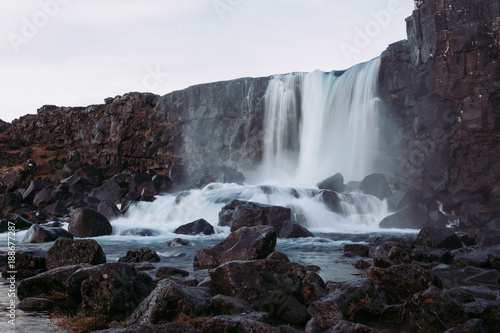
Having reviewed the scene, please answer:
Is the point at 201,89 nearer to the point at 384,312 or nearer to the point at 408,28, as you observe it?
the point at 408,28

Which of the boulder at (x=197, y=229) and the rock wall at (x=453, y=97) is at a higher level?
the rock wall at (x=453, y=97)

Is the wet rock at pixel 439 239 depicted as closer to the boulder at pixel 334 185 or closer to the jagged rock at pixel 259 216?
the jagged rock at pixel 259 216

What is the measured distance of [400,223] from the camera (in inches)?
904

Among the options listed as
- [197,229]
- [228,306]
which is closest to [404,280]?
[228,306]

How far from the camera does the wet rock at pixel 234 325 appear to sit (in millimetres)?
5488

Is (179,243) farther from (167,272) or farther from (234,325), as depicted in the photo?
(234,325)

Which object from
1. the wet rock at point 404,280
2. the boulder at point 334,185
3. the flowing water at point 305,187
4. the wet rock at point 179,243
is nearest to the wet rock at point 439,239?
the flowing water at point 305,187

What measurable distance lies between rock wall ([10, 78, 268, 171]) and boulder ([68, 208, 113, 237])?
2449 centimetres

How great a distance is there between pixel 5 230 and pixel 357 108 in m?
26.5

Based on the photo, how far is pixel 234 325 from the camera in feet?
Answer: 18.5

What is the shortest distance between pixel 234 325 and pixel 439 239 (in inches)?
445

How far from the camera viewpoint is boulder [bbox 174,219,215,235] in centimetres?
2069

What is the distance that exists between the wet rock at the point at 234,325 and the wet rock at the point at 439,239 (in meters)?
10.8

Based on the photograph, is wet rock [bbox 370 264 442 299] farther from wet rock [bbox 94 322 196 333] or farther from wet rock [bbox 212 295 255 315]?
wet rock [bbox 94 322 196 333]
